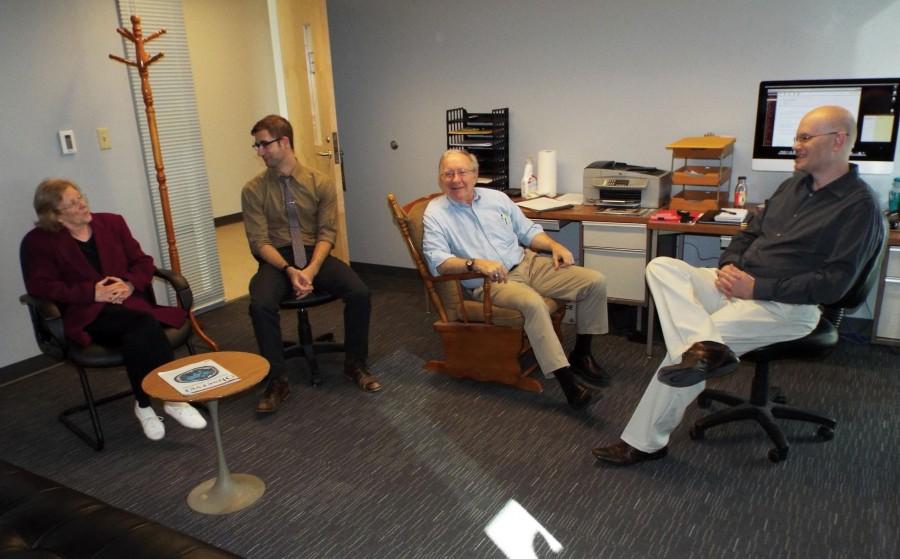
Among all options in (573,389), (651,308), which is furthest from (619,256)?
(573,389)

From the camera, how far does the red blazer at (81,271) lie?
276cm

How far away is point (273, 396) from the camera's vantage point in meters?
3.07

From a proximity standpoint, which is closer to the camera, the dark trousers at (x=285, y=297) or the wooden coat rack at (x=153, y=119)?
the dark trousers at (x=285, y=297)

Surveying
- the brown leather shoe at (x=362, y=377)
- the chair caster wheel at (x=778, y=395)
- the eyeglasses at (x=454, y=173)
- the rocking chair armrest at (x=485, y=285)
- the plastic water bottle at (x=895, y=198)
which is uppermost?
the eyeglasses at (x=454, y=173)

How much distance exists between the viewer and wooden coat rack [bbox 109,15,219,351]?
3.46 meters

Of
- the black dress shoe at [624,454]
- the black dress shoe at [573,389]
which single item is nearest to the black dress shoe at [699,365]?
the black dress shoe at [624,454]

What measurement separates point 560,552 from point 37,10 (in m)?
3.44

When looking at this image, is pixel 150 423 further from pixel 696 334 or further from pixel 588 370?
pixel 696 334

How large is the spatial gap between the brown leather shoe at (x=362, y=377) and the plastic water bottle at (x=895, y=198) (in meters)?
2.62

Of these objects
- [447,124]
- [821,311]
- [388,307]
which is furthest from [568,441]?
[447,124]

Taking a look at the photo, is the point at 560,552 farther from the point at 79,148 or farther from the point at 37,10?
the point at 37,10

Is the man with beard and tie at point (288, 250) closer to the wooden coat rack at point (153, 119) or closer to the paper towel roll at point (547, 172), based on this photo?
the wooden coat rack at point (153, 119)

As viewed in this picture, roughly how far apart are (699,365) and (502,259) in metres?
1.14

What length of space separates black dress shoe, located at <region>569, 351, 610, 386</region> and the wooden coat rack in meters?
1.89
